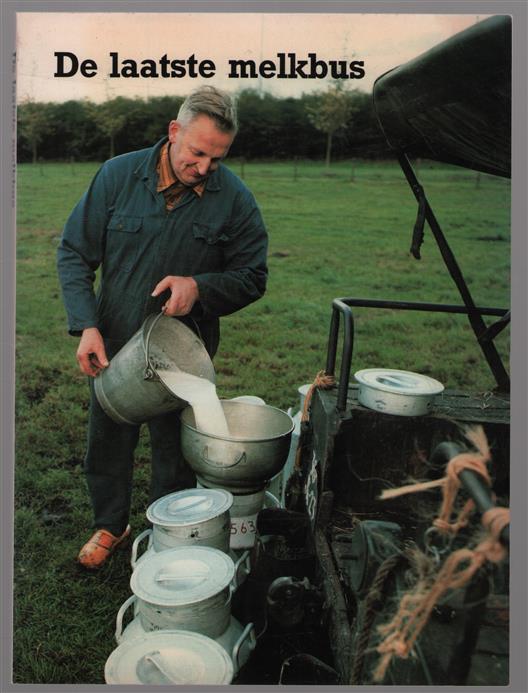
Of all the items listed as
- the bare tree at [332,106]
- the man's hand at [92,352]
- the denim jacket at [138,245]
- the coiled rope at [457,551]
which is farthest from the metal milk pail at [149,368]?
the coiled rope at [457,551]

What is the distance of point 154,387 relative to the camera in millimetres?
3031

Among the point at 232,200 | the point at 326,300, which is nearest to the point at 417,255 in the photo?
the point at 232,200

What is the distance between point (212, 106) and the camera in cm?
302

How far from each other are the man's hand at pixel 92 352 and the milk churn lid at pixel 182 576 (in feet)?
3.49

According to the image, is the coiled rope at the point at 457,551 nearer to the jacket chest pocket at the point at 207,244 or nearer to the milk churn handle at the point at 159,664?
the milk churn handle at the point at 159,664

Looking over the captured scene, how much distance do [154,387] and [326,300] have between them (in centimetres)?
576

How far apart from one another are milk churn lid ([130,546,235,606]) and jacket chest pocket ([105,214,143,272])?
1.55m

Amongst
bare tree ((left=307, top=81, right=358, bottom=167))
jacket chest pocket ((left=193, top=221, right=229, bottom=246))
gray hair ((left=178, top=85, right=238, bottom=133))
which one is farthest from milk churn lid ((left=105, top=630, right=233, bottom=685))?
bare tree ((left=307, top=81, right=358, bottom=167))

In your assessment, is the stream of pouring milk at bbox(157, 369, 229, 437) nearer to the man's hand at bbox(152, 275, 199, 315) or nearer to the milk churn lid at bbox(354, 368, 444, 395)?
the man's hand at bbox(152, 275, 199, 315)

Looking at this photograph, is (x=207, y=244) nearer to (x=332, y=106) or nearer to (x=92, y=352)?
(x=92, y=352)

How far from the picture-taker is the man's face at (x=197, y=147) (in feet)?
10.1

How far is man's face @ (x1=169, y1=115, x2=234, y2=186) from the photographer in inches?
121

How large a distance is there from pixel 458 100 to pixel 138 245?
5.75ft

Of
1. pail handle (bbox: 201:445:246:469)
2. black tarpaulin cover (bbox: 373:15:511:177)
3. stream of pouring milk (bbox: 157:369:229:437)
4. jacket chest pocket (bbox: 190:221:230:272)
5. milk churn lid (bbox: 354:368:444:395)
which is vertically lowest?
pail handle (bbox: 201:445:246:469)
